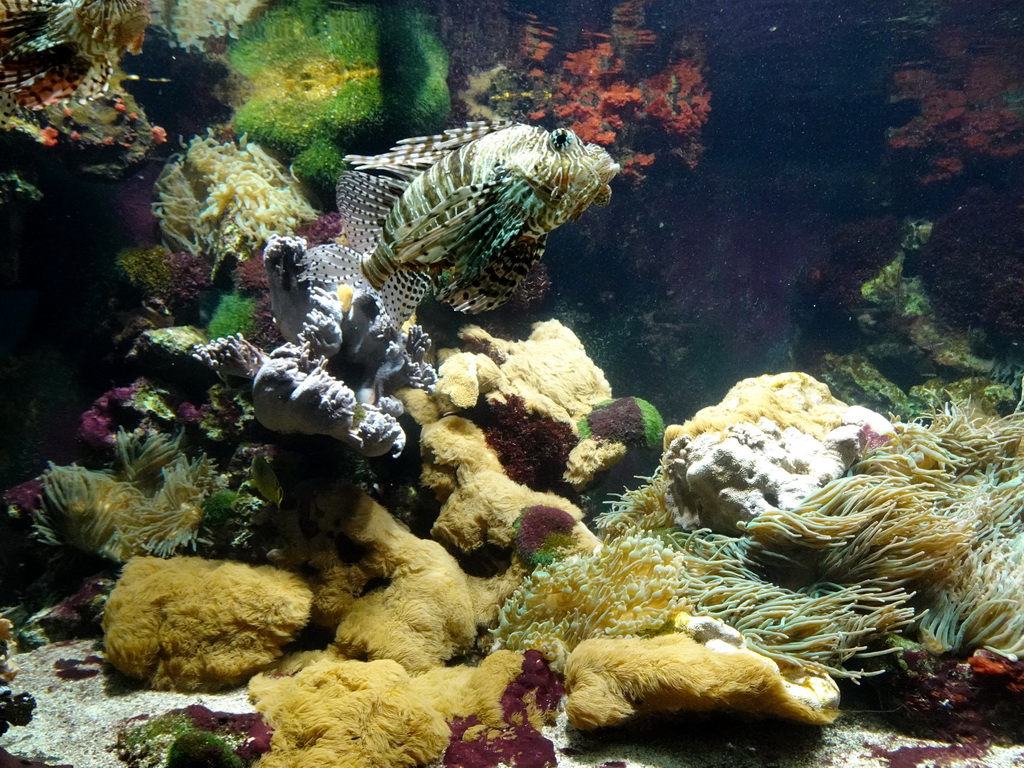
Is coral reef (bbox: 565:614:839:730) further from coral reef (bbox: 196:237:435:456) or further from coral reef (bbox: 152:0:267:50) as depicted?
coral reef (bbox: 152:0:267:50)

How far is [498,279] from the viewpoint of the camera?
7.06 feet

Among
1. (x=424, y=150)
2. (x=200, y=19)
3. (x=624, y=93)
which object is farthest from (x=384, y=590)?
(x=200, y=19)

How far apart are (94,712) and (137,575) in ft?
2.93

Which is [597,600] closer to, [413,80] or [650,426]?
[650,426]

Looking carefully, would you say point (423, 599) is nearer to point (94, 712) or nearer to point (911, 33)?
point (94, 712)

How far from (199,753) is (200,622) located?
4.19ft

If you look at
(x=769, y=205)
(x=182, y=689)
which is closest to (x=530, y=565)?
(x=182, y=689)

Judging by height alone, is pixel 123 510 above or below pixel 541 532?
below

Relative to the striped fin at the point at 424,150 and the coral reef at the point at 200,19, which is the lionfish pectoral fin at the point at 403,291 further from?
the coral reef at the point at 200,19

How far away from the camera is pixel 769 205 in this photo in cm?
1045

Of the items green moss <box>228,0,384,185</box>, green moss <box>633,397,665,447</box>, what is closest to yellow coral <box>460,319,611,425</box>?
green moss <box>633,397,665,447</box>

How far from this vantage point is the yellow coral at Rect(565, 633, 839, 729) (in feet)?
8.23

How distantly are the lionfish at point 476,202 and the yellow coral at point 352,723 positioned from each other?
199 centimetres

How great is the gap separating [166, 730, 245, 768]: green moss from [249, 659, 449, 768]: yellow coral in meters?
0.19
